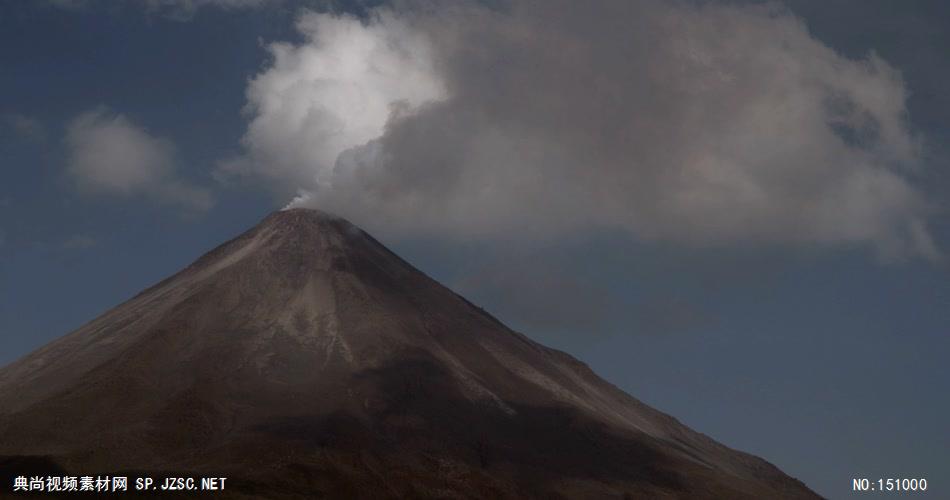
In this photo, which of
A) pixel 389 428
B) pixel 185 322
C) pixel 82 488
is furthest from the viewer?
pixel 185 322

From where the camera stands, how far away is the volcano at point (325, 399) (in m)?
119

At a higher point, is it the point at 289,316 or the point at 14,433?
the point at 289,316

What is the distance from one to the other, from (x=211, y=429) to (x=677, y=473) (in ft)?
185

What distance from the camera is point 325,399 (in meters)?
135

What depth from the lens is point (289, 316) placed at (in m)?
157

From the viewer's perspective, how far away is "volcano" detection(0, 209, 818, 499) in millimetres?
119000

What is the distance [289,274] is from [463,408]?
42128mm

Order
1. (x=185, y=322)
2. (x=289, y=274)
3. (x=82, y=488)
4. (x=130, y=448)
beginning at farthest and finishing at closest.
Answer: (x=289, y=274) → (x=185, y=322) → (x=130, y=448) → (x=82, y=488)

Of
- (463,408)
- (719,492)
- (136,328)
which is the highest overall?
(136,328)

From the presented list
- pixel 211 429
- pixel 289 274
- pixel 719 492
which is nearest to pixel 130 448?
pixel 211 429

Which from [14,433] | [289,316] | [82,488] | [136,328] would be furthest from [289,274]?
[82,488]

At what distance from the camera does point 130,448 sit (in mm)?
118250

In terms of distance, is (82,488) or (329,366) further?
(329,366)

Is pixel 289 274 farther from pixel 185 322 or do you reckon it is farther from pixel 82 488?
pixel 82 488
